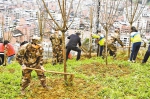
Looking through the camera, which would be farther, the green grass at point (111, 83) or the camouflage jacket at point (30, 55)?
the green grass at point (111, 83)

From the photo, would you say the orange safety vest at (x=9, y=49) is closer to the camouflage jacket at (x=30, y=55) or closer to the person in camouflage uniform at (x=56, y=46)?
the person in camouflage uniform at (x=56, y=46)

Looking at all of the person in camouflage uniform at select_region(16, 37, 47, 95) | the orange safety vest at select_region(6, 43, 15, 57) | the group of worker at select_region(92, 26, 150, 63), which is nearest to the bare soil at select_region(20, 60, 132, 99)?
the person in camouflage uniform at select_region(16, 37, 47, 95)

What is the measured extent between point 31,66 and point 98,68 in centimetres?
350

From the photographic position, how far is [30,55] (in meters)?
6.16

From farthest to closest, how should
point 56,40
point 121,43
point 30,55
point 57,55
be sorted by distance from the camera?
point 121,43
point 57,55
point 56,40
point 30,55

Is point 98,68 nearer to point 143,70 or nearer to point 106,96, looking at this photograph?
point 143,70

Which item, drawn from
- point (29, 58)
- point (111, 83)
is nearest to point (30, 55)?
point (29, 58)

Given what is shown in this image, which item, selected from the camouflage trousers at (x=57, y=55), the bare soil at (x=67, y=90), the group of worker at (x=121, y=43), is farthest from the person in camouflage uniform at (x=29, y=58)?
the camouflage trousers at (x=57, y=55)

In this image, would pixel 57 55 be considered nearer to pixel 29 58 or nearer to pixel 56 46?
pixel 56 46

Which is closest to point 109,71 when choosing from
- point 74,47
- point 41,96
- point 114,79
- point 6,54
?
point 114,79

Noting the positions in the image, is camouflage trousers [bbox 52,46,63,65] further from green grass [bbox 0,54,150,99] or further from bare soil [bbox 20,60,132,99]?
bare soil [bbox 20,60,132,99]

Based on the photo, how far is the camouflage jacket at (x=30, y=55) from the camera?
5.99m

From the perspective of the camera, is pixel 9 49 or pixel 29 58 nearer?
pixel 29 58

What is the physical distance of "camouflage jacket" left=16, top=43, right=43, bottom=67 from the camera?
5992mm
